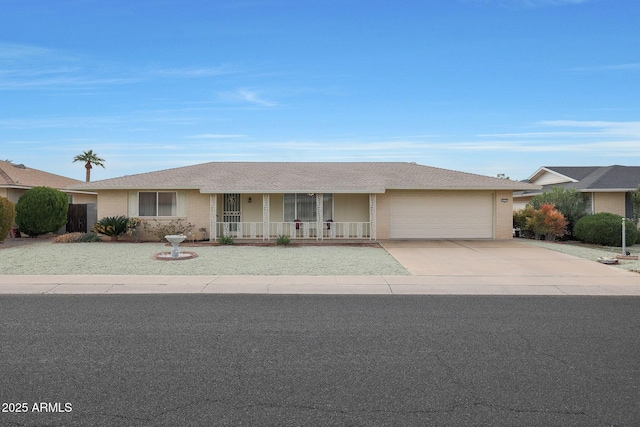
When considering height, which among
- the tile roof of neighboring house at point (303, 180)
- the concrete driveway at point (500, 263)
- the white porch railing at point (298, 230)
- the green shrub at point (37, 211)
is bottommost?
the concrete driveway at point (500, 263)

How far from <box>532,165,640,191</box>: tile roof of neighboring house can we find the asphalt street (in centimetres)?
1910

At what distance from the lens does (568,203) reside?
2442 cm

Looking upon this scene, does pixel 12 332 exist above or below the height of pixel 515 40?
below

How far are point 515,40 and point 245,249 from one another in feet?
48.1

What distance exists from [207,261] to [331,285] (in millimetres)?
5588

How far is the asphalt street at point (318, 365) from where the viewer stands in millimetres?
4039

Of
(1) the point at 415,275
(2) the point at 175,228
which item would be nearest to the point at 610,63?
(1) the point at 415,275

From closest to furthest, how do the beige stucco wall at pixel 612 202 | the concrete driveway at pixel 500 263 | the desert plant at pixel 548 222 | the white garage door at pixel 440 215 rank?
the concrete driveway at pixel 500 263, the white garage door at pixel 440 215, the desert plant at pixel 548 222, the beige stucco wall at pixel 612 202

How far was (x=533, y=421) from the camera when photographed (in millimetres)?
3898

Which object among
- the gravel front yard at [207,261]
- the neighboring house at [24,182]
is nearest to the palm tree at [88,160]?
the neighboring house at [24,182]

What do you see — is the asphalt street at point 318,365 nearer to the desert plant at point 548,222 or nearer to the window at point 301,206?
the window at point 301,206

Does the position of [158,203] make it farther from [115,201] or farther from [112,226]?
[112,226]

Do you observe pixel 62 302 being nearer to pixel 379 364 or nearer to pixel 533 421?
pixel 379 364

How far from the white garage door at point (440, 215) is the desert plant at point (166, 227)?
972 centimetres
